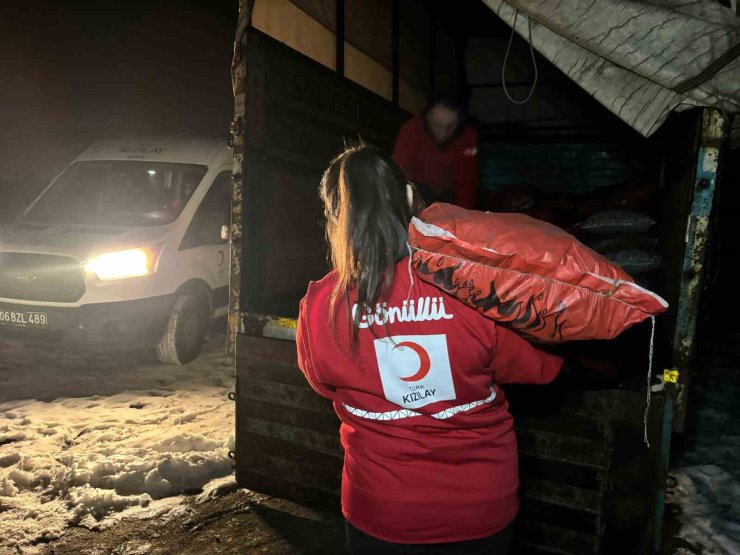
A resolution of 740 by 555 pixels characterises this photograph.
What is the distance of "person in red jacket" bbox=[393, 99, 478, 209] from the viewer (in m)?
4.62

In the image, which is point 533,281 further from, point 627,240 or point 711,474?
point 711,474

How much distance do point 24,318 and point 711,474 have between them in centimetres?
631

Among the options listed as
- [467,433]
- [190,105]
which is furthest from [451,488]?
[190,105]

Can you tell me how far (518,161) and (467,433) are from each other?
5854 millimetres

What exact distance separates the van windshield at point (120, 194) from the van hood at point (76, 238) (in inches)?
9.2

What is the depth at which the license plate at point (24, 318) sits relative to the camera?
5578 millimetres

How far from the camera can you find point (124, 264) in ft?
18.7

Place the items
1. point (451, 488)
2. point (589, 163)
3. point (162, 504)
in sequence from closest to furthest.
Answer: point (451, 488), point (162, 504), point (589, 163)

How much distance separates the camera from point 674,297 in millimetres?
2809

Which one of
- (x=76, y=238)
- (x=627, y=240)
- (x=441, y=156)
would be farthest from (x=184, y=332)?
(x=627, y=240)

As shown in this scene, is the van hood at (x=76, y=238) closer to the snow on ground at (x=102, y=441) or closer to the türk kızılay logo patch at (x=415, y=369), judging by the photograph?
the snow on ground at (x=102, y=441)

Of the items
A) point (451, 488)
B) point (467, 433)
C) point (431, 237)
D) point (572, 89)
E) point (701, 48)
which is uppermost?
point (572, 89)

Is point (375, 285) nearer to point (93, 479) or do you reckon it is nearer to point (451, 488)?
point (451, 488)

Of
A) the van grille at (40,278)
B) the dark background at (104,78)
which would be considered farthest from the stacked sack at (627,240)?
the dark background at (104,78)
